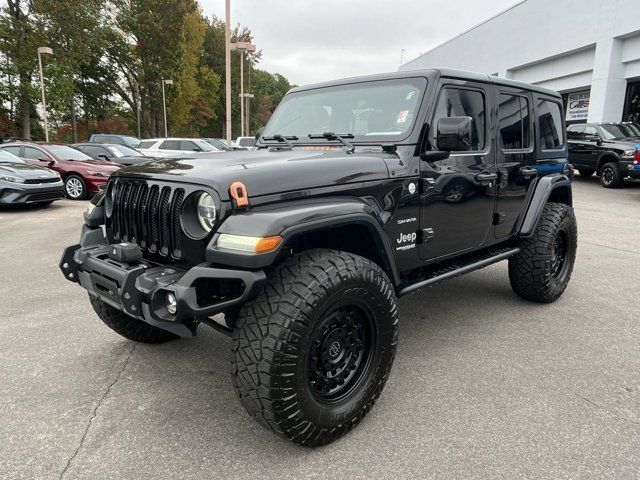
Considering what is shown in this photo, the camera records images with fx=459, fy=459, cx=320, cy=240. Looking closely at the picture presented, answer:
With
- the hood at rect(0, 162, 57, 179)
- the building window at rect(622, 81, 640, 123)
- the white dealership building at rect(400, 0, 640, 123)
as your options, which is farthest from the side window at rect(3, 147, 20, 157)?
the building window at rect(622, 81, 640, 123)

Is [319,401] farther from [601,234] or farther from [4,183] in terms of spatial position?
[4,183]

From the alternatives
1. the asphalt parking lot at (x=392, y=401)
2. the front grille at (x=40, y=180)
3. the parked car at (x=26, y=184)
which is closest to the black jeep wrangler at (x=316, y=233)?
the asphalt parking lot at (x=392, y=401)

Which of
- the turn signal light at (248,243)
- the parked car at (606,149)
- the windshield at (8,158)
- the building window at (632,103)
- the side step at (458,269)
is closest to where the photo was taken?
the turn signal light at (248,243)

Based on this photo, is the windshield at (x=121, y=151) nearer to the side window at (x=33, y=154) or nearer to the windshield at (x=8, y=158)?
the side window at (x=33, y=154)

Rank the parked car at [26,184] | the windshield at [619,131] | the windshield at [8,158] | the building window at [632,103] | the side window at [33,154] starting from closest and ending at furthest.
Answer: the parked car at [26,184] < the windshield at [8,158] < the side window at [33,154] < the windshield at [619,131] < the building window at [632,103]

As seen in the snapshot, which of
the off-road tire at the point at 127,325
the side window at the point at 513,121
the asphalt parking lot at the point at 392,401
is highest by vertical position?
the side window at the point at 513,121

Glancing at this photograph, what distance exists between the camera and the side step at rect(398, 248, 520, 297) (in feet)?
10.0

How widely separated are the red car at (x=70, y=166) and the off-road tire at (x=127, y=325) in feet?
30.3

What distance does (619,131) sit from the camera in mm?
14141

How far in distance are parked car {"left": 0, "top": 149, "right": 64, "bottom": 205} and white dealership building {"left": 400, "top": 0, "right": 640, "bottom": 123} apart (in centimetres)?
1932

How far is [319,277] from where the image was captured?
7.25 feet

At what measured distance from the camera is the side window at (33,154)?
38.7 ft

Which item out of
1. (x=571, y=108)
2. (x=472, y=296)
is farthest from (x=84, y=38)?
(x=472, y=296)

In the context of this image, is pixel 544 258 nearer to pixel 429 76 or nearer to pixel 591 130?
pixel 429 76
